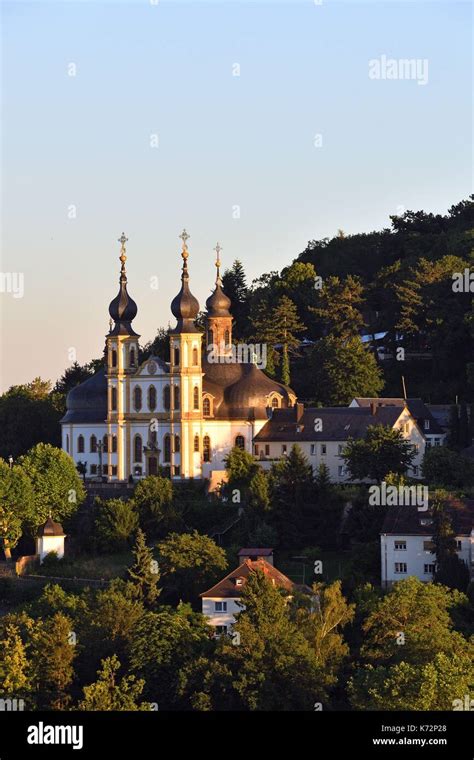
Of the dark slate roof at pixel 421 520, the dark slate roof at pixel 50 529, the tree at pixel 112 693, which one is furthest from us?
the dark slate roof at pixel 50 529

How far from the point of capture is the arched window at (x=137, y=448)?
96375mm

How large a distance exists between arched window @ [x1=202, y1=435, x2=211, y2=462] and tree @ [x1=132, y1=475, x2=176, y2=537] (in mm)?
6296

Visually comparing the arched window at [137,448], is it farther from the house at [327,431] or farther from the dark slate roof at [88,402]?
the house at [327,431]

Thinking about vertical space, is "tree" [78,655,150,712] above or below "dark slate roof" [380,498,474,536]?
below

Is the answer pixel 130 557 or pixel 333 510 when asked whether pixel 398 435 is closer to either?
pixel 333 510

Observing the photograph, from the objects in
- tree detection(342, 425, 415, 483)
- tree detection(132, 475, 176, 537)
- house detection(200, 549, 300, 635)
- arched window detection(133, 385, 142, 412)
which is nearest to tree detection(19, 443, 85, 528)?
tree detection(132, 475, 176, 537)

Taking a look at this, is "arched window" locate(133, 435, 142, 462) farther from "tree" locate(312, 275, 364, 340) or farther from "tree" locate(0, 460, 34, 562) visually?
"tree" locate(312, 275, 364, 340)

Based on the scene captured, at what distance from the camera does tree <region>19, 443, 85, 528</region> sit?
3519 inches

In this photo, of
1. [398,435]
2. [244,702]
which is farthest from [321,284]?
[244,702]

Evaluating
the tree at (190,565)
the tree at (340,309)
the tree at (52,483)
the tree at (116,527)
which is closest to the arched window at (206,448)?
the tree at (52,483)

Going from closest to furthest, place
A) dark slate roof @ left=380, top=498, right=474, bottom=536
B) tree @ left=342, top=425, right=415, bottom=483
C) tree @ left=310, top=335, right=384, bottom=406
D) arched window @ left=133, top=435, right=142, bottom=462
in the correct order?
dark slate roof @ left=380, top=498, right=474, bottom=536 < tree @ left=342, top=425, right=415, bottom=483 < arched window @ left=133, top=435, right=142, bottom=462 < tree @ left=310, top=335, right=384, bottom=406

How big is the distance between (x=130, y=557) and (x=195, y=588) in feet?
20.9

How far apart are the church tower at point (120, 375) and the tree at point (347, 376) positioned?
888 cm

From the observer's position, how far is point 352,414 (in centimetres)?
9450
